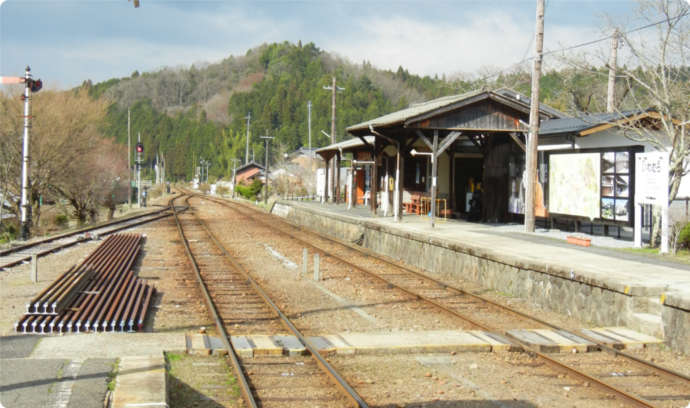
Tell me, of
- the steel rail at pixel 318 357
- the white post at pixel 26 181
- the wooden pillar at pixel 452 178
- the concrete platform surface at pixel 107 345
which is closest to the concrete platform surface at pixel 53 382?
the concrete platform surface at pixel 107 345

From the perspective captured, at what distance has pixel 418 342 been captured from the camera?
24.8 feet

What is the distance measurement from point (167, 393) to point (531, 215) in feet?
42.7

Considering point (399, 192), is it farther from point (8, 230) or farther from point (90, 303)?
point (8, 230)

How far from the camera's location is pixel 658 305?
843 centimetres

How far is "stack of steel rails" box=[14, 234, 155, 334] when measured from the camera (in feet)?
25.4

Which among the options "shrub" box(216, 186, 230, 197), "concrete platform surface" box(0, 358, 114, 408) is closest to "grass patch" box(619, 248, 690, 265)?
"concrete platform surface" box(0, 358, 114, 408)

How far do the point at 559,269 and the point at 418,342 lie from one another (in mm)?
3672

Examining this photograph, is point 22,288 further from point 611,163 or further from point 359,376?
point 611,163

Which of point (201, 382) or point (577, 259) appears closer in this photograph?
point (201, 382)

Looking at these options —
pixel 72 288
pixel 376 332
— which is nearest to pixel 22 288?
pixel 72 288

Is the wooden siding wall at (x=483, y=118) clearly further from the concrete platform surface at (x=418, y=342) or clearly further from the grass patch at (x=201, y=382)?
the grass patch at (x=201, y=382)

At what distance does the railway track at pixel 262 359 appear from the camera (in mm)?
5734

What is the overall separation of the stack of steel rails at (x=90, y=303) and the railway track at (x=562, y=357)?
4567 mm

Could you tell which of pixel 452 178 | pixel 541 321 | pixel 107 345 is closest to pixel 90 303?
pixel 107 345
